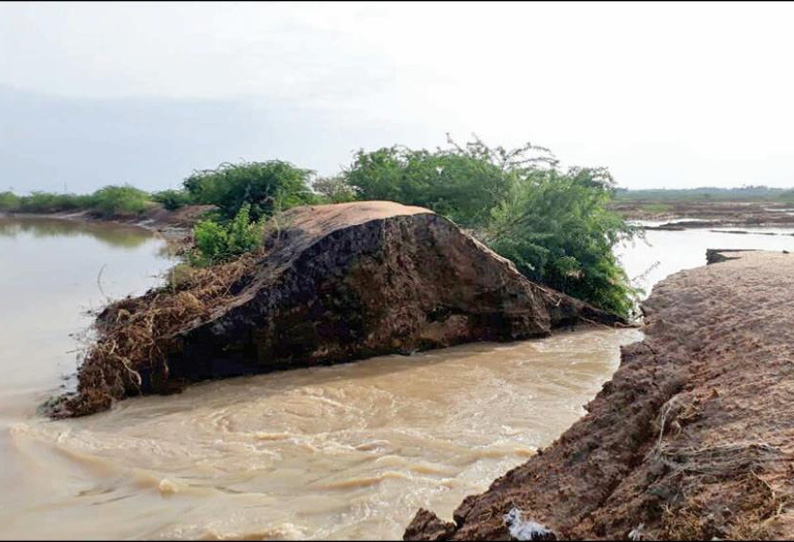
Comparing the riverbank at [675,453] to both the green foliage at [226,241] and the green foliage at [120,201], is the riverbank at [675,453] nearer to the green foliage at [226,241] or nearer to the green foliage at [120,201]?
the green foliage at [226,241]

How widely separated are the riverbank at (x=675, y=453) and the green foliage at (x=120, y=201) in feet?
117

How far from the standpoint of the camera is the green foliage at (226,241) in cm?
955

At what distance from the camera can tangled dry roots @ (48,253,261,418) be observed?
20.1ft

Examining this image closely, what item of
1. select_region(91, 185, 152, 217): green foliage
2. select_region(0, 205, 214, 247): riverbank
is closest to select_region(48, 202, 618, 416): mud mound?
select_region(0, 205, 214, 247): riverbank

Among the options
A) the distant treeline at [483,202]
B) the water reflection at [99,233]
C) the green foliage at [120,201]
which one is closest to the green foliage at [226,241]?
the distant treeline at [483,202]

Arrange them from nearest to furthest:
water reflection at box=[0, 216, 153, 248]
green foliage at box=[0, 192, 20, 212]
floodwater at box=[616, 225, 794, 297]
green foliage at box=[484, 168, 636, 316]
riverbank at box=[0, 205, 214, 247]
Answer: green foliage at box=[484, 168, 636, 316], floodwater at box=[616, 225, 794, 297], water reflection at box=[0, 216, 153, 248], riverbank at box=[0, 205, 214, 247], green foliage at box=[0, 192, 20, 212]

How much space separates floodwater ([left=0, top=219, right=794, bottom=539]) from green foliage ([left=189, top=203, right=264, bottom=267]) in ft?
6.56

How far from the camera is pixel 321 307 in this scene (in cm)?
760

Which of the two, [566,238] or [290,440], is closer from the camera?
[290,440]

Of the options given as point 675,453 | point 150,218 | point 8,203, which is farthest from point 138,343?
point 8,203

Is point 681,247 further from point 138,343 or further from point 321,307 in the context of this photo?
point 138,343

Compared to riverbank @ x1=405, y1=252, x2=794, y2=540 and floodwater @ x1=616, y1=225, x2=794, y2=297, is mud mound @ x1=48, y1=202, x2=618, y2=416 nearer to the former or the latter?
riverbank @ x1=405, y1=252, x2=794, y2=540

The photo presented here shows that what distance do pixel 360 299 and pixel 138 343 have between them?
8.11 ft

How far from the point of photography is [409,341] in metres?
8.11
